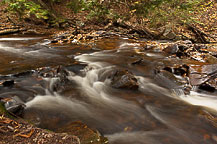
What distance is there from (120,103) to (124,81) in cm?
59

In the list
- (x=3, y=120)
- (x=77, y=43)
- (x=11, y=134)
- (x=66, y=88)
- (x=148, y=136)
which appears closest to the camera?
(x=11, y=134)

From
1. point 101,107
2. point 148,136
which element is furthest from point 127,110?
point 148,136

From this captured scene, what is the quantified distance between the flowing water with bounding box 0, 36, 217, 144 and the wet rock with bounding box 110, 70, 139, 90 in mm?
139

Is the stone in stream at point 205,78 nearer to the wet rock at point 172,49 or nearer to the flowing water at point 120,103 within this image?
the flowing water at point 120,103

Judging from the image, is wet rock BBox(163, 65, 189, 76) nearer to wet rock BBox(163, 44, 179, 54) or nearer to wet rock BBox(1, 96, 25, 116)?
wet rock BBox(163, 44, 179, 54)

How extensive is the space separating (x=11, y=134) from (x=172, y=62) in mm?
4923

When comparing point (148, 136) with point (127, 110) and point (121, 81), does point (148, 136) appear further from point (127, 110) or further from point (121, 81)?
point (121, 81)

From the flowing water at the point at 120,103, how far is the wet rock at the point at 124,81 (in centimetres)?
14

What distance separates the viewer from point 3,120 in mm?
1877

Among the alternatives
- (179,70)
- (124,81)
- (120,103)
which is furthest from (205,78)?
(120,103)

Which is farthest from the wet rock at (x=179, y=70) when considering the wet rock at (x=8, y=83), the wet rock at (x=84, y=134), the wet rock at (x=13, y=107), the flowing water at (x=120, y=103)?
the wet rock at (x=8, y=83)

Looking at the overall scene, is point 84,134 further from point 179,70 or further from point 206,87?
point 179,70

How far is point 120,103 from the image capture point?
3480 millimetres

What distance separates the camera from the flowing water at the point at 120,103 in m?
2.54
